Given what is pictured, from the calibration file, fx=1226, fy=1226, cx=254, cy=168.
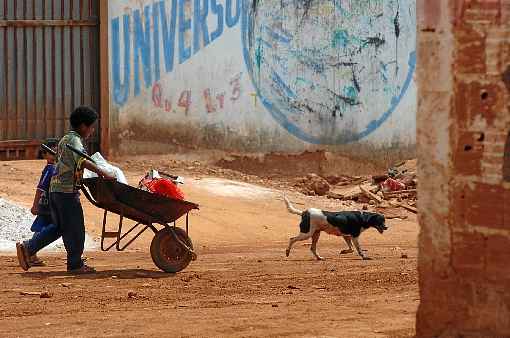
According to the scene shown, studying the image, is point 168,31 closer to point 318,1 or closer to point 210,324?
point 318,1

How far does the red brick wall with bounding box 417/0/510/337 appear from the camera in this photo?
705cm

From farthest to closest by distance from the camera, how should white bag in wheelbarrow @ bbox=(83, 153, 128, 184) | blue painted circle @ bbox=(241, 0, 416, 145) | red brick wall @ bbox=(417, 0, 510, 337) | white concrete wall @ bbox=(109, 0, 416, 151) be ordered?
blue painted circle @ bbox=(241, 0, 416, 145) → white concrete wall @ bbox=(109, 0, 416, 151) → white bag in wheelbarrow @ bbox=(83, 153, 128, 184) → red brick wall @ bbox=(417, 0, 510, 337)

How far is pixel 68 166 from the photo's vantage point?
36.8ft

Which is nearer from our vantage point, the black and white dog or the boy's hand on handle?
the boy's hand on handle

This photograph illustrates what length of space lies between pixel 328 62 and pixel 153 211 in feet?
27.6

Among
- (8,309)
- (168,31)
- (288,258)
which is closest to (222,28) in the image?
(168,31)

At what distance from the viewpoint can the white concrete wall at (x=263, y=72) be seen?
736 inches

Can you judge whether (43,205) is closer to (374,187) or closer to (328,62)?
(374,187)

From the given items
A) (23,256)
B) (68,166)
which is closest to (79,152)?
(68,166)

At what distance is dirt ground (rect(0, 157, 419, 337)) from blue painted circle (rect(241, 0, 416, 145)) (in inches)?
138

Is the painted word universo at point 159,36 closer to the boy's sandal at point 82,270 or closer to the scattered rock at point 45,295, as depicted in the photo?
the boy's sandal at point 82,270

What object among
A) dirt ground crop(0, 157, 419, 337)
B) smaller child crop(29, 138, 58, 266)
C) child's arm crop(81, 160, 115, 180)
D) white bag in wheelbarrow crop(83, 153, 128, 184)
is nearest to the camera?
dirt ground crop(0, 157, 419, 337)

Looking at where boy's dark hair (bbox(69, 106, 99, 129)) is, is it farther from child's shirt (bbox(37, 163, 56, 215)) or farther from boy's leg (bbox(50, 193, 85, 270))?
child's shirt (bbox(37, 163, 56, 215))

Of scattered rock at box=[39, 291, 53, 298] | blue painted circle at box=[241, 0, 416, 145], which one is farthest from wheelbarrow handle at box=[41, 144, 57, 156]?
blue painted circle at box=[241, 0, 416, 145]
